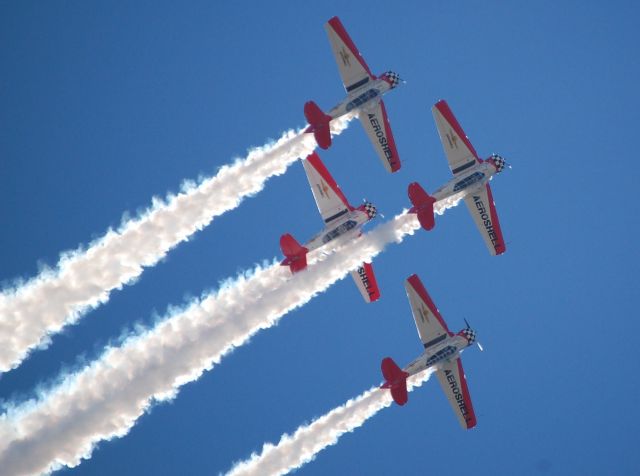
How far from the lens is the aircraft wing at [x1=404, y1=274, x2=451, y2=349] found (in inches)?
1981

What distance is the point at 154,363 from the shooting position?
4675 centimetres

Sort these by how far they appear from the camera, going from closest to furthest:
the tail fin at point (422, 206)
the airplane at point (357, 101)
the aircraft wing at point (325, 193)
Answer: the tail fin at point (422, 206) < the airplane at point (357, 101) < the aircraft wing at point (325, 193)

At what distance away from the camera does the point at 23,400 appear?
147 ft

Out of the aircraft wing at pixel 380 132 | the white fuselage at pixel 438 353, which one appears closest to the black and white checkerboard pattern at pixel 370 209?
the aircraft wing at pixel 380 132

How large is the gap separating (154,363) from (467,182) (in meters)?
14.9

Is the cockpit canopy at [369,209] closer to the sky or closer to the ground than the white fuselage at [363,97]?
closer to the ground

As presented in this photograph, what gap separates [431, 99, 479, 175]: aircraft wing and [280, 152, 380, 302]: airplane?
3.92 meters

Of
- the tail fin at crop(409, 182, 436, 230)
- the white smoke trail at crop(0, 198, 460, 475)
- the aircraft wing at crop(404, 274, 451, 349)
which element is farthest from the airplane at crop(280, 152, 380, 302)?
the aircraft wing at crop(404, 274, 451, 349)

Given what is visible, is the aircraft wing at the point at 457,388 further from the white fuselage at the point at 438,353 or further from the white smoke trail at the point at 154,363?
the white smoke trail at the point at 154,363

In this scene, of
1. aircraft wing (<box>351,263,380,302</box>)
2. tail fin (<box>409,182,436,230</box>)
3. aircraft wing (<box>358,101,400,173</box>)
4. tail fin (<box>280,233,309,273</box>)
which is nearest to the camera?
tail fin (<box>280,233,309,273</box>)

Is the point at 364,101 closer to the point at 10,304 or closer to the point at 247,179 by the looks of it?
the point at 247,179

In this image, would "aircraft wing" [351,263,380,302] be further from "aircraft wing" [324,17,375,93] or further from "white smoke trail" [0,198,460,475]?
"aircraft wing" [324,17,375,93]

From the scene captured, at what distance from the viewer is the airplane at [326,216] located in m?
49.5

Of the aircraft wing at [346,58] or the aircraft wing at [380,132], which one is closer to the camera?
the aircraft wing at [346,58]
